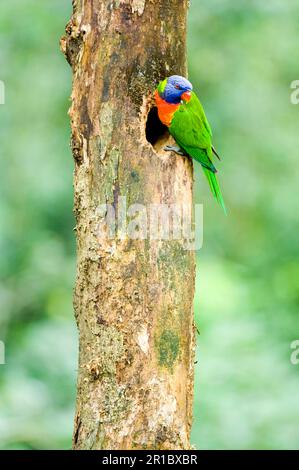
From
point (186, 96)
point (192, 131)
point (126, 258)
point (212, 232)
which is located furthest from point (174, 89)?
point (212, 232)

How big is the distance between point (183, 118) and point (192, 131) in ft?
0.24

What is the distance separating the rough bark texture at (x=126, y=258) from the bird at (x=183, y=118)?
0.21 ft

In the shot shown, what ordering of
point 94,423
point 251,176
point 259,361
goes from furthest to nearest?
point 251,176 → point 259,361 → point 94,423

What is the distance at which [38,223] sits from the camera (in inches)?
289

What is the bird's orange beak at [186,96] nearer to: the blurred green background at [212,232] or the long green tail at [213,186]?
the long green tail at [213,186]

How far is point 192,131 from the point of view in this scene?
3469mm

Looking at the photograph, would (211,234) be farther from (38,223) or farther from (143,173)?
(143,173)

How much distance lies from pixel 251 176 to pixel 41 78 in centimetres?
259

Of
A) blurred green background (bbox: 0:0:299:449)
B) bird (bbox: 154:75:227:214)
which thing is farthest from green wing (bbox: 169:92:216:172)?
blurred green background (bbox: 0:0:299:449)

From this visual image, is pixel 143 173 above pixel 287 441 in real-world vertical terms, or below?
above

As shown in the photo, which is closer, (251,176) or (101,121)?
(101,121)

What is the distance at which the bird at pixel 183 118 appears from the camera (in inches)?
132

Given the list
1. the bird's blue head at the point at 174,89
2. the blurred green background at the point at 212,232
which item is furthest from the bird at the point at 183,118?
the blurred green background at the point at 212,232

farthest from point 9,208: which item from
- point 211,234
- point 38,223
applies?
point 211,234
